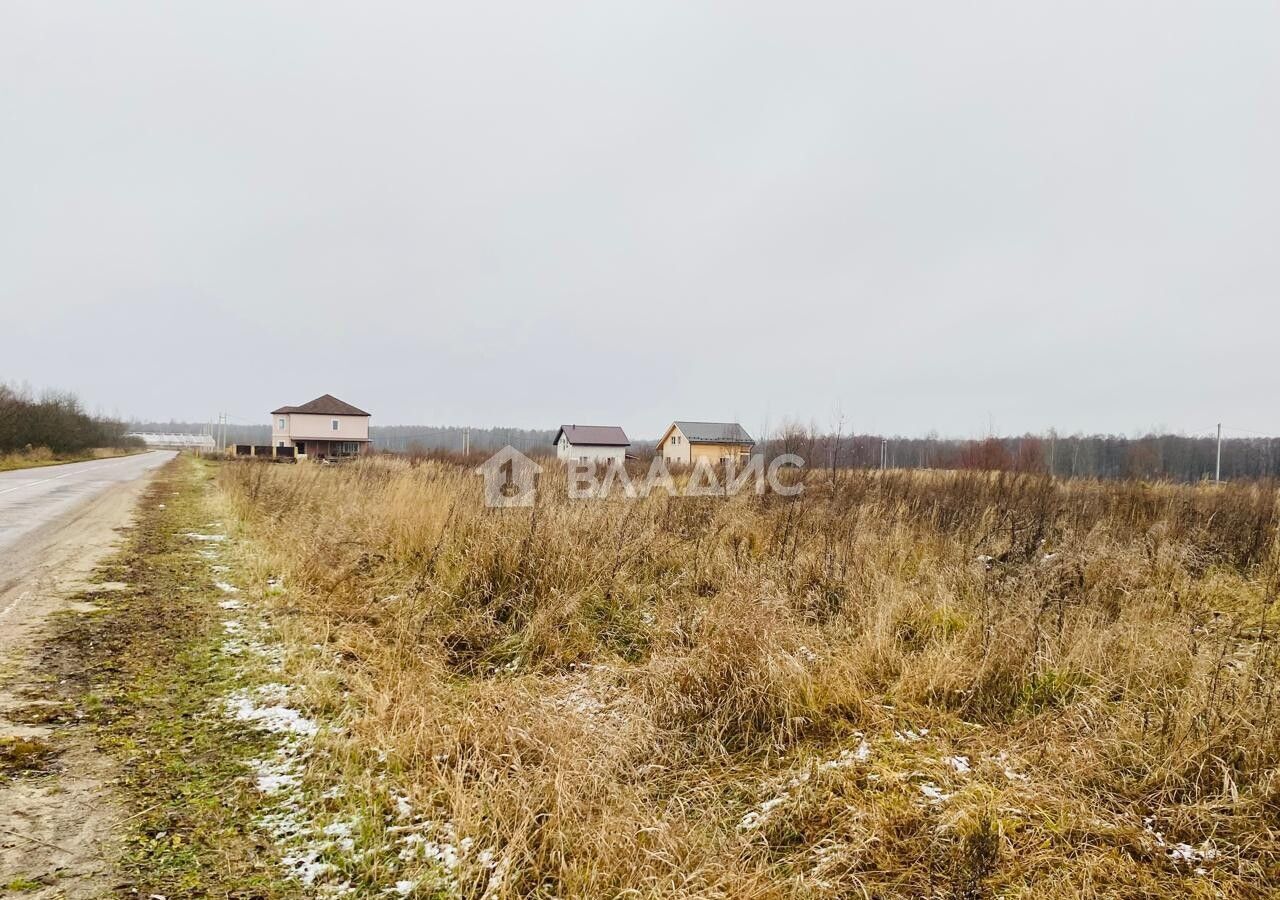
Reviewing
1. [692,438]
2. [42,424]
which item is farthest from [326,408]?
[692,438]

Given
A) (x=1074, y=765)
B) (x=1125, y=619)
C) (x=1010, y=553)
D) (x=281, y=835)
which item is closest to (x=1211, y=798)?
(x=1074, y=765)

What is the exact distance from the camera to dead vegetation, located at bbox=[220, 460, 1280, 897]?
6.63 feet

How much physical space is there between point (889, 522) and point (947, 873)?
593 cm

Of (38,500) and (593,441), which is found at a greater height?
(593,441)

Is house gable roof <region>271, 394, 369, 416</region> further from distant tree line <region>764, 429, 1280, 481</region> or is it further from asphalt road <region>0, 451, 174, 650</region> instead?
distant tree line <region>764, 429, 1280, 481</region>

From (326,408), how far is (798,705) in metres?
57.0

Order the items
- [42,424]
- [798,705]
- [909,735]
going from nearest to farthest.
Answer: [909,735] → [798,705] → [42,424]

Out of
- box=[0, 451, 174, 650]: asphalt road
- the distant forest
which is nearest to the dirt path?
box=[0, 451, 174, 650]: asphalt road

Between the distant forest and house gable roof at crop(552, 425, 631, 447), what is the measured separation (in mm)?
14009

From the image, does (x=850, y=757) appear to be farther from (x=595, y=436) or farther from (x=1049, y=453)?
(x=595, y=436)

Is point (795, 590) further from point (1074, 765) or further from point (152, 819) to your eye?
point (152, 819)

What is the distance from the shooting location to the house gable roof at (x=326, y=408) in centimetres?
5169

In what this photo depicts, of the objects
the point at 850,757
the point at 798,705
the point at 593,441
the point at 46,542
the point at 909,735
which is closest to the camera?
the point at 850,757

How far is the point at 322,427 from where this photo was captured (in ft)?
170
